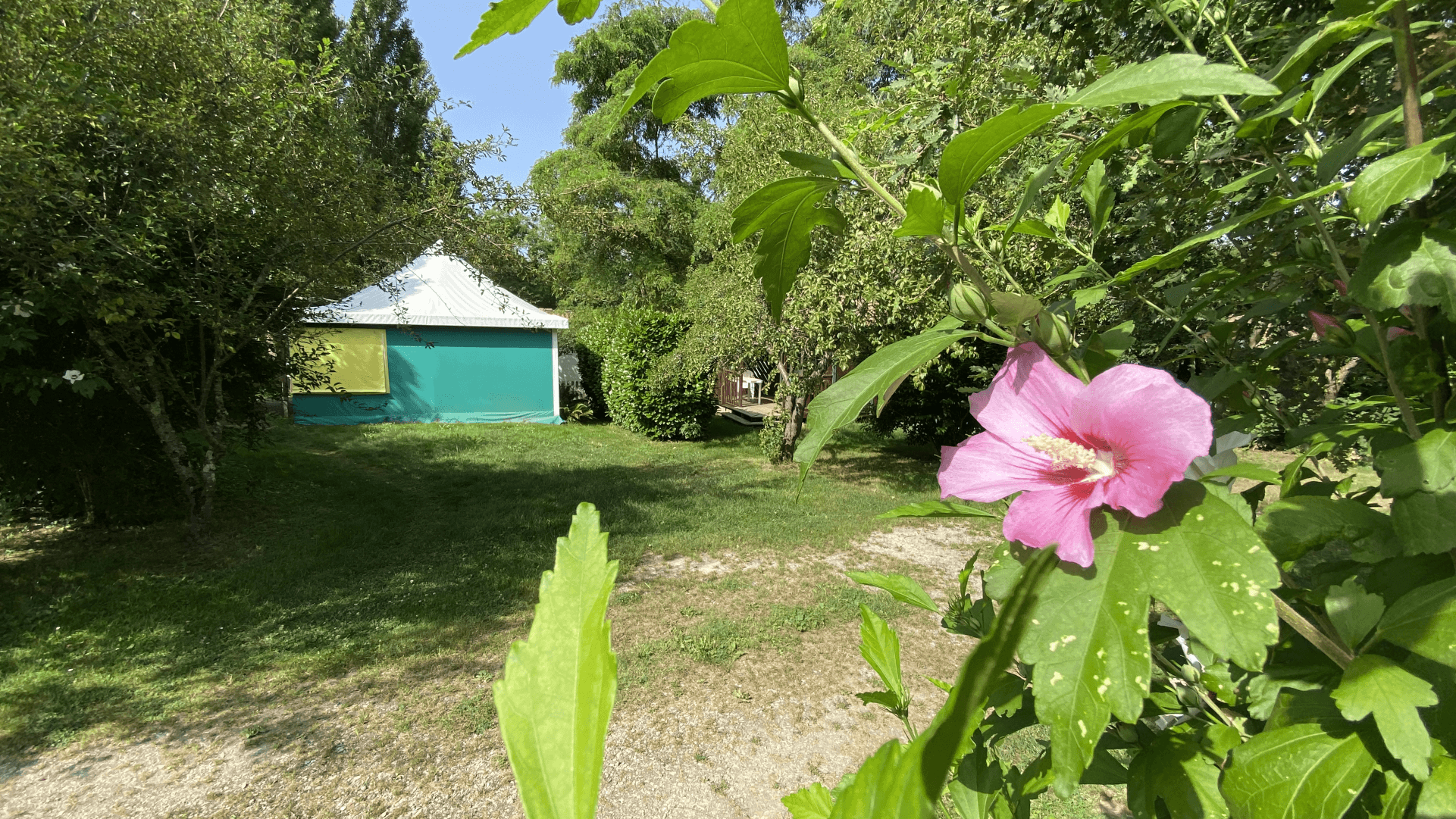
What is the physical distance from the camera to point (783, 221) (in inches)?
22.4

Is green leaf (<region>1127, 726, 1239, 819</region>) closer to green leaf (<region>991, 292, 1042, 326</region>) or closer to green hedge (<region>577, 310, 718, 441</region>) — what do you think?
green leaf (<region>991, 292, 1042, 326</region>)

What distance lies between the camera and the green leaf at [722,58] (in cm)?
45

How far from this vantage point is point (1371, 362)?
0.71 meters

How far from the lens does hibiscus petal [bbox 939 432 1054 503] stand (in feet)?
1.60

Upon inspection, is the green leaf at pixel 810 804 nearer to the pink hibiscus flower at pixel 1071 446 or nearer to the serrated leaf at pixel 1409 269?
the pink hibiscus flower at pixel 1071 446

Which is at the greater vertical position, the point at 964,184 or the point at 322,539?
the point at 964,184

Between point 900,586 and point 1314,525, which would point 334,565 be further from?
point 1314,525

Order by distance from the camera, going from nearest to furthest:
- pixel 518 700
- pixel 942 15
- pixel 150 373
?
1. pixel 518 700
2. pixel 942 15
3. pixel 150 373

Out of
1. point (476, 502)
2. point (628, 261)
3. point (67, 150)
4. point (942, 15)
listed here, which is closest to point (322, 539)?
point (476, 502)

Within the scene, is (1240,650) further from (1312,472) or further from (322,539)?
(322,539)

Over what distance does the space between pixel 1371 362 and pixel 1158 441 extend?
0.51m

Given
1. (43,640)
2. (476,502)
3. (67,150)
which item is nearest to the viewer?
(43,640)

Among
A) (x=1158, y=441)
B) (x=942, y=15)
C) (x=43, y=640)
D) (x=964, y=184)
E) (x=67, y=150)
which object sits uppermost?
(x=942, y=15)

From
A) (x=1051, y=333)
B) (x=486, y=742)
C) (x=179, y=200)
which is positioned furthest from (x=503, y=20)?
(x=179, y=200)
